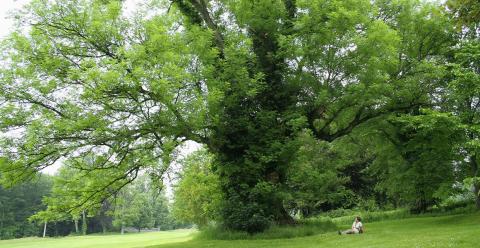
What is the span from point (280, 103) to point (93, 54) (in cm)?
1018

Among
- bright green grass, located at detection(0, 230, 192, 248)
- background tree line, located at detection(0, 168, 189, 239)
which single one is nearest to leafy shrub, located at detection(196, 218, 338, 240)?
bright green grass, located at detection(0, 230, 192, 248)

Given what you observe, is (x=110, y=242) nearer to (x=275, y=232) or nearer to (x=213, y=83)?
(x=275, y=232)

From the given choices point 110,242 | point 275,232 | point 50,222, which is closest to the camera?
point 275,232

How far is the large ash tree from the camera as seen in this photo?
55.1ft

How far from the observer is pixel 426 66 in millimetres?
22891

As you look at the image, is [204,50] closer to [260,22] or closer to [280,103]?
[260,22]

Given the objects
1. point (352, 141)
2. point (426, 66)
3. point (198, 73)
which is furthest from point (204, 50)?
point (352, 141)

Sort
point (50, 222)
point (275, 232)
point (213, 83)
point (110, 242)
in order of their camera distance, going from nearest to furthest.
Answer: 1. point (213, 83)
2. point (275, 232)
3. point (110, 242)
4. point (50, 222)

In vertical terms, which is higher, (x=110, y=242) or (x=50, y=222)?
(x=50, y=222)

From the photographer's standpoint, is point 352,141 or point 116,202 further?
point 352,141

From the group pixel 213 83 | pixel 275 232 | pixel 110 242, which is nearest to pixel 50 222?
pixel 110 242

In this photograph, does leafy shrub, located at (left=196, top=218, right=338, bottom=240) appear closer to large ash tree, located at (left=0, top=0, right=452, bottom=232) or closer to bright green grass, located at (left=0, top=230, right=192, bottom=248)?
large ash tree, located at (left=0, top=0, right=452, bottom=232)

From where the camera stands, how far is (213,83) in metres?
19.1

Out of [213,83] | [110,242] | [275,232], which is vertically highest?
[213,83]
